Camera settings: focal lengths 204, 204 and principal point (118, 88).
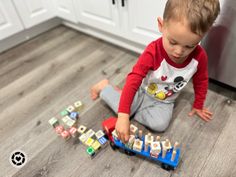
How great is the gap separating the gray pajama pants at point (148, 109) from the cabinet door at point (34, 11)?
949 mm

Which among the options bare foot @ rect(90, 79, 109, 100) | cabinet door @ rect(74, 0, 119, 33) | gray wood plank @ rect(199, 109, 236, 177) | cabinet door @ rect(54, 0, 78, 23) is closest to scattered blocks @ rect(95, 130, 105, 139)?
bare foot @ rect(90, 79, 109, 100)

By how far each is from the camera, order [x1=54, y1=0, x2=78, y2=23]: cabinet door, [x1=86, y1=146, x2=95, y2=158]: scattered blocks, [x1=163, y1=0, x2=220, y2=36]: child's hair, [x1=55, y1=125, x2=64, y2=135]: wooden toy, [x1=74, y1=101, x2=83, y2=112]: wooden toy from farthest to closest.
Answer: [x1=54, y1=0, x2=78, y2=23]: cabinet door, [x1=74, y1=101, x2=83, y2=112]: wooden toy, [x1=55, y1=125, x2=64, y2=135]: wooden toy, [x1=86, y1=146, x2=95, y2=158]: scattered blocks, [x1=163, y1=0, x2=220, y2=36]: child's hair

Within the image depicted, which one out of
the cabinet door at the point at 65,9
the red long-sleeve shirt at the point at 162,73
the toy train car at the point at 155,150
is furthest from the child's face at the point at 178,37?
the cabinet door at the point at 65,9

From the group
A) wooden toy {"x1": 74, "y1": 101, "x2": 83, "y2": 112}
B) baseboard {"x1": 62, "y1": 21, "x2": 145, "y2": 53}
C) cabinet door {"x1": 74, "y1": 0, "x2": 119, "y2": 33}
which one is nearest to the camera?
wooden toy {"x1": 74, "y1": 101, "x2": 83, "y2": 112}

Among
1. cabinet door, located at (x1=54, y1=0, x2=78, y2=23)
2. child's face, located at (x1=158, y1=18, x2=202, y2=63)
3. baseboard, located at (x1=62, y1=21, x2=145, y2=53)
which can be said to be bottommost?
baseboard, located at (x1=62, y1=21, x2=145, y2=53)

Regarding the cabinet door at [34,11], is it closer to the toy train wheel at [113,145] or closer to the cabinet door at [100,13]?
the cabinet door at [100,13]

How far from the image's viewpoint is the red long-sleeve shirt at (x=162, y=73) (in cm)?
76

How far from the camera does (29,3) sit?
1.46m

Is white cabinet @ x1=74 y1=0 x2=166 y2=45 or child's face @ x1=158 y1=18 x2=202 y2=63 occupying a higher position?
child's face @ x1=158 y1=18 x2=202 y2=63

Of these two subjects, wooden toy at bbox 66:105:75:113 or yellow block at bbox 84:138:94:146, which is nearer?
yellow block at bbox 84:138:94:146

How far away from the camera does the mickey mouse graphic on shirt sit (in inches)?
33.8

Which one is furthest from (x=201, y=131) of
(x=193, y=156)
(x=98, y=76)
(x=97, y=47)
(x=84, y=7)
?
(x=84, y=7)

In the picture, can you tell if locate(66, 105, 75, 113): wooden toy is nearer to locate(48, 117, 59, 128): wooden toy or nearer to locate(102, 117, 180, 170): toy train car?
locate(48, 117, 59, 128): wooden toy

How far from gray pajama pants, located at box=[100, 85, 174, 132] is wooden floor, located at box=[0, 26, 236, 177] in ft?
0.19
